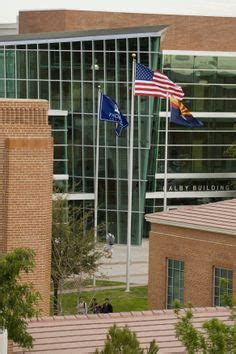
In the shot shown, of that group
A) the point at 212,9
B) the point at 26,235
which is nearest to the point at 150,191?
the point at 212,9

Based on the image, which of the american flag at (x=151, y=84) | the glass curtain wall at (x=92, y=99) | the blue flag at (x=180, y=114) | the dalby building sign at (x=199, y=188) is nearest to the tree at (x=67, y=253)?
the american flag at (x=151, y=84)

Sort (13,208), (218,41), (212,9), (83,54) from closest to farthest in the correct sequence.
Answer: (13,208)
(83,54)
(218,41)
(212,9)

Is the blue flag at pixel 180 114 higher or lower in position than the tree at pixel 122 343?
higher

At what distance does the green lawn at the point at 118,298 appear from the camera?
47.7 meters

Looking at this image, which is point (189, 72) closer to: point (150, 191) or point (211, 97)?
point (211, 97)

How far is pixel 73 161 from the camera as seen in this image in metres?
71.2

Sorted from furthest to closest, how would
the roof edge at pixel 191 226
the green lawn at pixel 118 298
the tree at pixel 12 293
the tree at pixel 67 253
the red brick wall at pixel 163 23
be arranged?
the red brick wall at pixel 163 23, the green lawn at pixel 118 298, the tree at pixel 67 253, the roof edge at pixel 191 226, the tree at pixel 12 293

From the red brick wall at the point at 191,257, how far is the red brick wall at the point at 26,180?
12278 mm

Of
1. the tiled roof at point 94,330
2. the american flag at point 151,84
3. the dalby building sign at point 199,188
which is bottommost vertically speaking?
the dalby building sign at point 199,188

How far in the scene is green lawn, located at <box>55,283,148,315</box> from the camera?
4772 cm

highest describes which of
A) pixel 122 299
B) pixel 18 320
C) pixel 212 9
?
pixel 212 9

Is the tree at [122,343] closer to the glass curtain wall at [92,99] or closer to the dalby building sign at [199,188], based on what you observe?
the glass curtain wall at [92,99]

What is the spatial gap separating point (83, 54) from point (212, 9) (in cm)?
3104

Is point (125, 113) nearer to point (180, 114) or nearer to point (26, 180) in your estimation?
point (180, 114)
